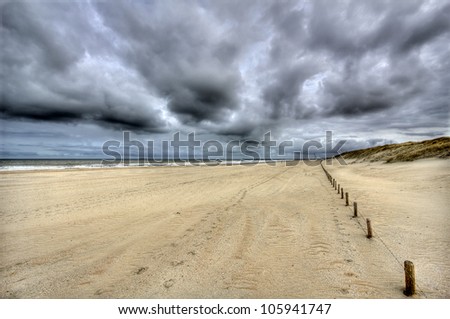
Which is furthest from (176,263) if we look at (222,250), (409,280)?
(409,280)

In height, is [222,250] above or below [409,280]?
below

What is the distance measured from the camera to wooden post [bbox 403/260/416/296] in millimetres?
4395

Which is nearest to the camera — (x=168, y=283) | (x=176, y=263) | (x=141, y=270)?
(x=168, y=283)

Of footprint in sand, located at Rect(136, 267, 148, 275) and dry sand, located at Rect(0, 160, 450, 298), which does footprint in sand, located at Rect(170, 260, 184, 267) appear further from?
footprint in sand, located at Rect(136, 267, 148, 275)

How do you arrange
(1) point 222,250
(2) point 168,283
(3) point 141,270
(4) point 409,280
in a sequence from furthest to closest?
(1) point 222,250 → (3) point 141,270 → (2) point 168,283 → (4) point 409,280

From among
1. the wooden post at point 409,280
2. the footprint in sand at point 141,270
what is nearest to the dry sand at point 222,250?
the footprint in sand at point 141,270

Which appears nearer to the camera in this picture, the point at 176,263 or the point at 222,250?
the point at 176,263

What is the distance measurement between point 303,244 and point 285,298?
286 centimetres

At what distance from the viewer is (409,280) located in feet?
14.8

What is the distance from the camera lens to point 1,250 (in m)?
7.26

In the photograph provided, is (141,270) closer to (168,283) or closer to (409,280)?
(168,283)
